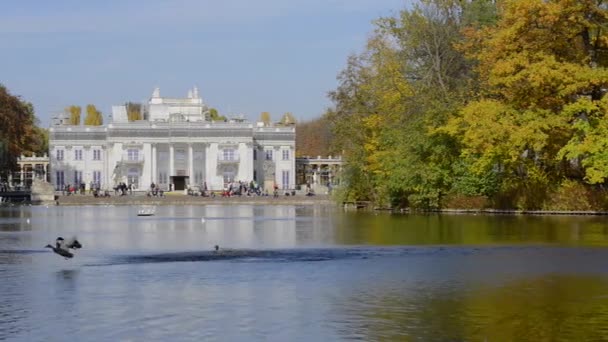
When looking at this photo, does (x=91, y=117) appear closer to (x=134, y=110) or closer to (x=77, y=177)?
(x=134, y=110)

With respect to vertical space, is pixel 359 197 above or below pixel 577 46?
below

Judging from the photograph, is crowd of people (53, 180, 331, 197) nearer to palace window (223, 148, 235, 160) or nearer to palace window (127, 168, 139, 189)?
palace window (127, 168, 139, 189)

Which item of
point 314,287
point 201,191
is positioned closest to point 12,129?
point 201,191

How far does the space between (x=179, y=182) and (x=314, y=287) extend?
110892 millimetres

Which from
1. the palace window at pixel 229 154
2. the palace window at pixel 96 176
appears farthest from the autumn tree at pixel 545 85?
the palace window at pixel 96 176

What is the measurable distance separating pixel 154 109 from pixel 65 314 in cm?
12407

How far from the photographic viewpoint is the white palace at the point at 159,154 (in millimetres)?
131000

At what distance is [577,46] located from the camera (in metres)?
53.2

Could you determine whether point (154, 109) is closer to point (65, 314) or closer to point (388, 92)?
point (388, 92)

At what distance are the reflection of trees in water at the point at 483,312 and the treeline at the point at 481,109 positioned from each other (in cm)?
2787

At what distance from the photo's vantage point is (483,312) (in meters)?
20.1

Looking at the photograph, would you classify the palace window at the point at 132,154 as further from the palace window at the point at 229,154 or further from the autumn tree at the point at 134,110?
the autumn tree at the point at 134,110

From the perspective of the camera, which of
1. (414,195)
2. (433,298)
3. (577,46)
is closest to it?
(433,298)

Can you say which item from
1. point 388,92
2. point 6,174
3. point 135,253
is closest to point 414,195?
point 388,92
